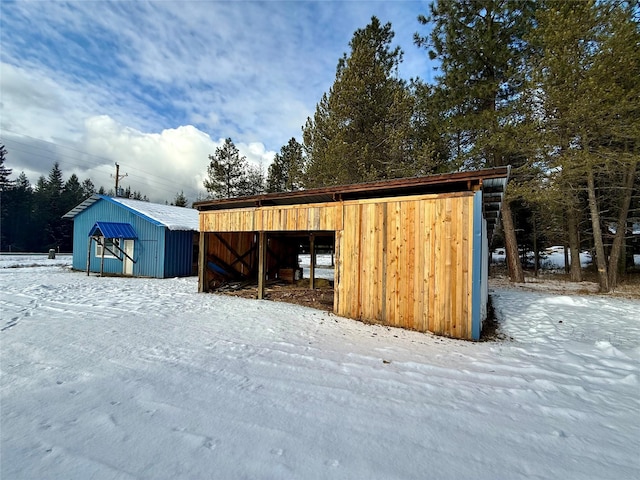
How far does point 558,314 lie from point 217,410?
8.64 meters

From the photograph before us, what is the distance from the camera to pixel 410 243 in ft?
20.4

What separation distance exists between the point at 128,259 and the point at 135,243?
944 mm

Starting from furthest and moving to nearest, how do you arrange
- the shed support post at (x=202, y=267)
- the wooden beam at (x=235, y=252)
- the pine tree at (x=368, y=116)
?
the pine tree at (x=368, y=116) < the wooden beam at (x=235, y=252) < the shed support post at (x=202, y=267)

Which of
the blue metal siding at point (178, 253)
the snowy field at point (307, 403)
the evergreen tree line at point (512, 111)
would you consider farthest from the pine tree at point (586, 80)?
the blue metal siding at point (178, 253)

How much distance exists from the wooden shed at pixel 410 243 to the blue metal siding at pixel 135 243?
30.6ft

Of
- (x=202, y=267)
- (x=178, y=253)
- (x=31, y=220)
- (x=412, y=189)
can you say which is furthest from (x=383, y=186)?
(x=31, y=220)

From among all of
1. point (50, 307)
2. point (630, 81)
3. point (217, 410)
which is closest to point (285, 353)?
point (217, 410)

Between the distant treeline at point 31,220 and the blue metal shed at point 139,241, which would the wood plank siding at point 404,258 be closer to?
the blue metal shed at point 139,241

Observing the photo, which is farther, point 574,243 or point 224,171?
point 224,171

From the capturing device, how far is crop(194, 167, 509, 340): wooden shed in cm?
561

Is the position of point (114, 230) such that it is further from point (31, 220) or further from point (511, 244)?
point (31, 220)

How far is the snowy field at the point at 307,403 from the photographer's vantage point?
2088 millimetres

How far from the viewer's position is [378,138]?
14672 mm

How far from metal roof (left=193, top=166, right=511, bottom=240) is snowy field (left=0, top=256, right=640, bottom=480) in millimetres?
3012
